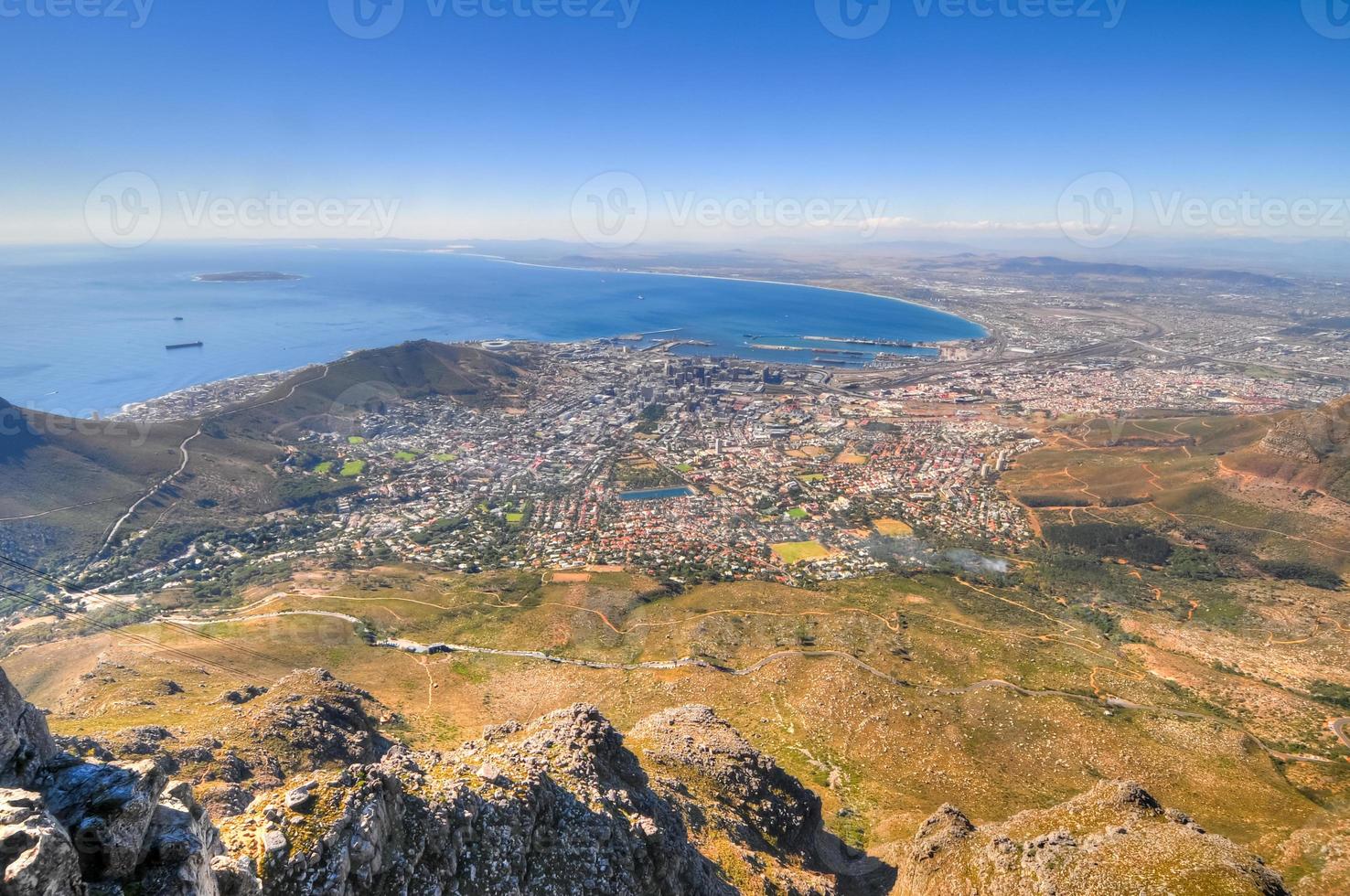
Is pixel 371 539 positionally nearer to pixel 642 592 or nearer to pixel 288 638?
pixel 288 638

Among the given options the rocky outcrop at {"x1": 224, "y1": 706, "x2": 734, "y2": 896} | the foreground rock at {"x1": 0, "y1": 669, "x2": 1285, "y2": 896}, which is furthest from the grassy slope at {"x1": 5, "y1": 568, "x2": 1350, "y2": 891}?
the rocky outcrop at {"x1": 224, "y1": 706, "x2": 734, "y2": 896}

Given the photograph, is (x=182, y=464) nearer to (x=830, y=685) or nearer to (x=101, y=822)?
(x=830, y=685)

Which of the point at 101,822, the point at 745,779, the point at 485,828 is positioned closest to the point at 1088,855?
the point at 745,779

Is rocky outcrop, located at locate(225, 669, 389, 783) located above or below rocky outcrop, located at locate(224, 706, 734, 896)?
below

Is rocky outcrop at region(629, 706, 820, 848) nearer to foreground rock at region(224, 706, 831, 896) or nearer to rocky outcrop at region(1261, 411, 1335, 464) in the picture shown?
foreground rock at region(224, 706, 831, 896)

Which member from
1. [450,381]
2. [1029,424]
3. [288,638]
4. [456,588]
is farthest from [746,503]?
[450,381]

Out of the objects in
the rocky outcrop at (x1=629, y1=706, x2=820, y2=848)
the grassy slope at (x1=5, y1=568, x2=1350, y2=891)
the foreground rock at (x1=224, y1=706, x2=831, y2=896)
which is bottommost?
the grassy slope at (x1=5, y1=568, x2=1350, y2=891)
